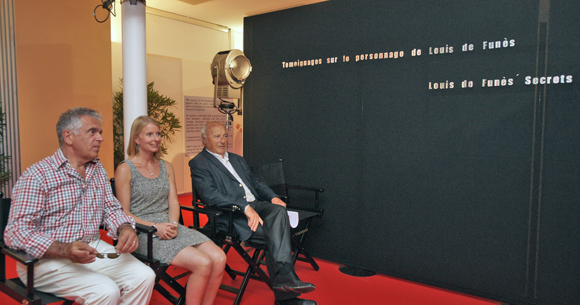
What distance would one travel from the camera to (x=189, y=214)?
6.14m

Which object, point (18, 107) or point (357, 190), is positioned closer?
point (357, 190)

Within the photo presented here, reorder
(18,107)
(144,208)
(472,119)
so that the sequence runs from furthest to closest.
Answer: (18,107) → (472,119) → (144,208)

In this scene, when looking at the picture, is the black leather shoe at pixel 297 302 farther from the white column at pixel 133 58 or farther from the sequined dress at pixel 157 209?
the white column at pixel 133 58

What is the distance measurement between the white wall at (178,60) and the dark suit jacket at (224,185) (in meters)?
3.72

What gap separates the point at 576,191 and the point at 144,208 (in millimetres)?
3273

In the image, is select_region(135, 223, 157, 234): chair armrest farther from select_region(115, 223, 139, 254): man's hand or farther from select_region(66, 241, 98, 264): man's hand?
select_region(66, 241, 98, 264): man's hand

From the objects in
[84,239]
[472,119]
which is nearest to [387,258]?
[472,119]

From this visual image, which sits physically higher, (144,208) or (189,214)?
(144,208)

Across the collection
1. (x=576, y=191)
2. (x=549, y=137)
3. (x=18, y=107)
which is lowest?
(x=576, y=191)

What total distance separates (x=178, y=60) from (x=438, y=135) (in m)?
5.37

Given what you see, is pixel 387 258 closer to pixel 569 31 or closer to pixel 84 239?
pixel 569 31

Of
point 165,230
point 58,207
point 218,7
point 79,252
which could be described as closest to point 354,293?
point 165,230

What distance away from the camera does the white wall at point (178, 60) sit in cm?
670

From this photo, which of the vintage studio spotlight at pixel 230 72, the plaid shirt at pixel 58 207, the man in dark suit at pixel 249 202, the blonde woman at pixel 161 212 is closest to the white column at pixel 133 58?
the vintage studio spotlight at pixel 230 72
